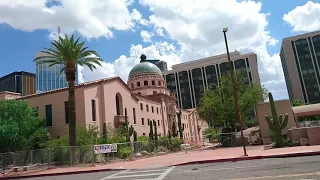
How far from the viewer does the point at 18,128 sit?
30.8m

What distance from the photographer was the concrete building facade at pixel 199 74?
119 metres

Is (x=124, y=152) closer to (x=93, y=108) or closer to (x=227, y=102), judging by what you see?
(x=93, y=108)

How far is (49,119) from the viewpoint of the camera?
39375 mm

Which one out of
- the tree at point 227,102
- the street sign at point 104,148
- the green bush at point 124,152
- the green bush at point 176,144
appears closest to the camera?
the street sign at point 104,148

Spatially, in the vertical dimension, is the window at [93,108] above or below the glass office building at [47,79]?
below

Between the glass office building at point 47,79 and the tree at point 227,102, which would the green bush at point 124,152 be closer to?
the tree at point 227,102

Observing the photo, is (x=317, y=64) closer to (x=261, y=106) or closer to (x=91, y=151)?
(x=261, y=106)

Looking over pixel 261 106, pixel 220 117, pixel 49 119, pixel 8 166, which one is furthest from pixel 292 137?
pixel 49 119

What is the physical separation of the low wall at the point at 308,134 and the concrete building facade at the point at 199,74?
93.0 meters

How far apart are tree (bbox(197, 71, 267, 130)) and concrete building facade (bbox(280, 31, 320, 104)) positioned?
6534 centimetres

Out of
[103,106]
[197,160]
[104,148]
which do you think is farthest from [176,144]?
[197,160]

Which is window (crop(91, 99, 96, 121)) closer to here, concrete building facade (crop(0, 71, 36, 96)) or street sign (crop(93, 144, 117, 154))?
street sign (crop(93, 144, 117, 154))

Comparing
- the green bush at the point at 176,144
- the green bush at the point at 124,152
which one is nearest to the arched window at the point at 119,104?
the green bush at the point at 176,144

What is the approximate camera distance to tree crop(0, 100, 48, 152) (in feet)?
98.2
